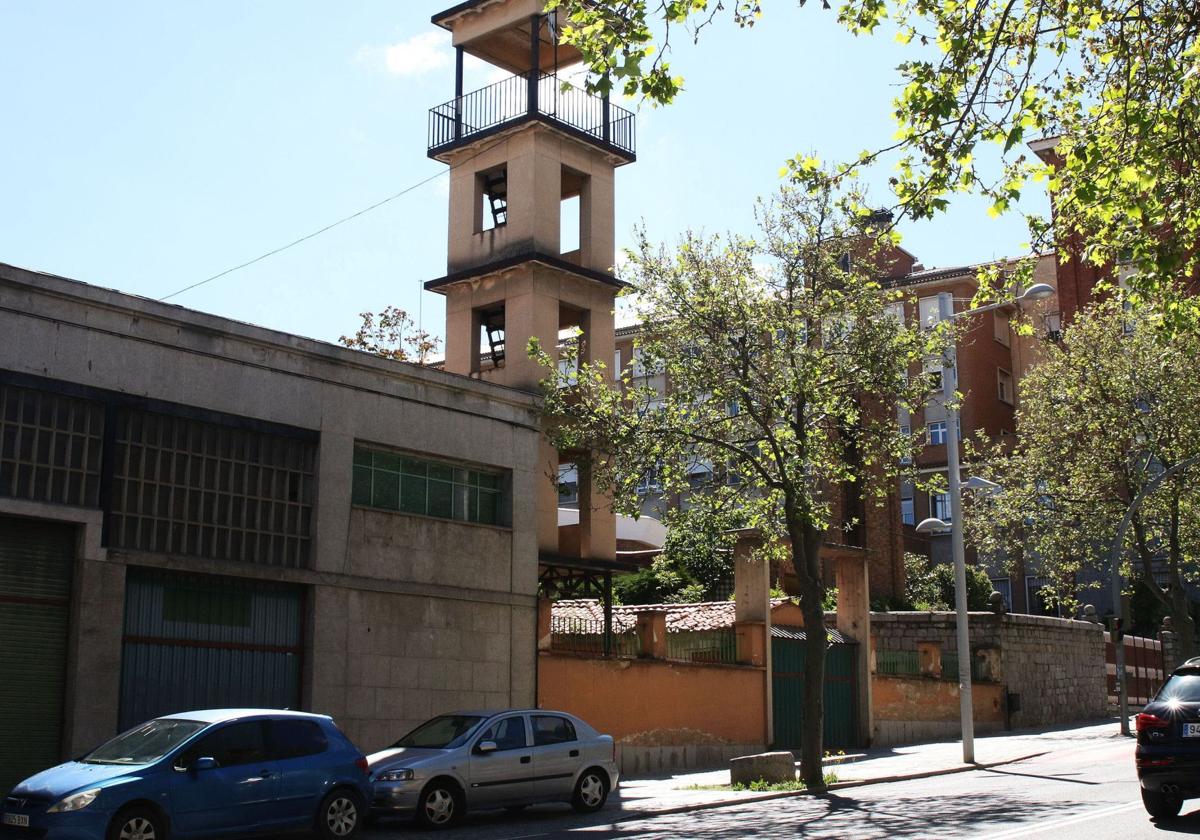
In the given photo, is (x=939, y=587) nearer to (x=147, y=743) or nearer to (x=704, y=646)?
(x=704, y=646)

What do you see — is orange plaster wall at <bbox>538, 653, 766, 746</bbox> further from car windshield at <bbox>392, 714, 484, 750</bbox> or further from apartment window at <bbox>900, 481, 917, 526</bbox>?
apartment window at <bbox>900, 481, 917, 526</bbox>

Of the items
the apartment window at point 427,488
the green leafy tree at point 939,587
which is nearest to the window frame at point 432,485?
the apartment window at point 427,488

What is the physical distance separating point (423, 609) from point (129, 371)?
5607 mm

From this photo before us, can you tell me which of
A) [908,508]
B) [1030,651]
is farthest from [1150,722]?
→ [908,508]

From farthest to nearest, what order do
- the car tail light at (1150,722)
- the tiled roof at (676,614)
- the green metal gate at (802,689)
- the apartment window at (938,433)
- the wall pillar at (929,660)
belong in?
the apartment window at (938,433), the wall pillar at (929,660), the tiled roof at (676,614), the green metal gate at (802,689), the car tail light at (1150,722)

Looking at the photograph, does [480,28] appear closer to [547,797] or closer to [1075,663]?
[547,797]

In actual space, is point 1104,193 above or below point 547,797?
above

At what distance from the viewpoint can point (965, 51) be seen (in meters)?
12.9

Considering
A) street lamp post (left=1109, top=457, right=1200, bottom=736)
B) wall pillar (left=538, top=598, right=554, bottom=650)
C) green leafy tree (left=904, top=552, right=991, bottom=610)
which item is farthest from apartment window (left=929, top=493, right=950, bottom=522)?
wall pillar (left=538, top=598, right=554, bottom=650)

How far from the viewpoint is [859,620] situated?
28.5 m

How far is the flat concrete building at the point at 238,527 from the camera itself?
15.6m

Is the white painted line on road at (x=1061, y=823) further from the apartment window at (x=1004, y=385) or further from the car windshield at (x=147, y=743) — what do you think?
the apartment window at (x=1004, y=385)

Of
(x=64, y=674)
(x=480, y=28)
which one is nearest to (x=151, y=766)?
(x=64, y=674)

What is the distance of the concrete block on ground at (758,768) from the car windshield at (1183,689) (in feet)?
23.7
